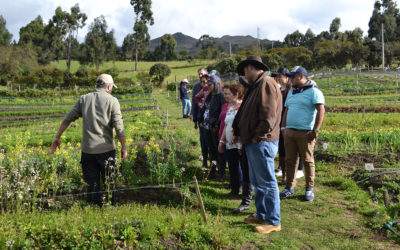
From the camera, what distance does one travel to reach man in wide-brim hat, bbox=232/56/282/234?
371 centimetres

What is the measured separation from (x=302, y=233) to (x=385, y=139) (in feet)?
15.0

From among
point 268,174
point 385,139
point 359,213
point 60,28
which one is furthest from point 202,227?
point 60,28

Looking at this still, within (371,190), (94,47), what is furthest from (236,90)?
(94,47)

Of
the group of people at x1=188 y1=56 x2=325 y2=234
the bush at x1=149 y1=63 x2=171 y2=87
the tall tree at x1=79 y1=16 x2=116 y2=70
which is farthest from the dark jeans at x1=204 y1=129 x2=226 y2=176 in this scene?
the tall tree at x1=79 y1=16 x2=116 y2=70

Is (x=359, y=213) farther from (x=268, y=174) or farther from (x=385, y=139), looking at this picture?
(x=385, y=139)

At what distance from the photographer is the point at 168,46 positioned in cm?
9556

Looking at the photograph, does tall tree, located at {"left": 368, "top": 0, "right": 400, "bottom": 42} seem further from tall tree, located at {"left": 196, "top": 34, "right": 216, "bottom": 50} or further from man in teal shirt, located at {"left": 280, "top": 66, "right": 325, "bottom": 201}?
man in teal shirt, located at {"left": 280, "top": 66, "right": 325, "bottom": 201}

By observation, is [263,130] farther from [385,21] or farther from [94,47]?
[385,21]

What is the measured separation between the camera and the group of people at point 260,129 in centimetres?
383

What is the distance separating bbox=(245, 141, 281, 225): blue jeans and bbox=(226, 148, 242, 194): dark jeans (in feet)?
3.55

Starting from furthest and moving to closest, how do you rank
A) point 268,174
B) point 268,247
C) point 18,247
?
1. point 268,174
2. point 268,247
3. point 18,247

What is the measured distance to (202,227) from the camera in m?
3.60

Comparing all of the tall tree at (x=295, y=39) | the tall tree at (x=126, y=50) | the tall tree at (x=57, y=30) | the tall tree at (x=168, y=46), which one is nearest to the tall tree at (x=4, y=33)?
the tall tree at (x=57, y=30)

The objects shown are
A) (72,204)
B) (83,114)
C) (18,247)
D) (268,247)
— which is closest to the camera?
(18,247)
